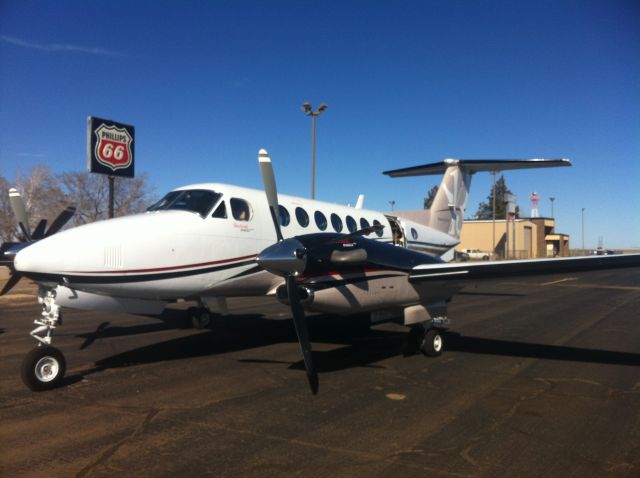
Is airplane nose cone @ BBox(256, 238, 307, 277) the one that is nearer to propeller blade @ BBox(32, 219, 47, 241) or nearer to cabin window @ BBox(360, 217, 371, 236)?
propeller blade @ BBox(32, 219, 47, 241)

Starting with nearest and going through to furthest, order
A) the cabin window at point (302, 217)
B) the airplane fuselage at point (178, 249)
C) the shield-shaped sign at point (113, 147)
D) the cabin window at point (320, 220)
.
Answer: the airplane fuselage at point (178, 249) < the cabin window at point (302, 217) < the cabin window at point (320, 220) < the shield-shaped sign at point (113, 147)

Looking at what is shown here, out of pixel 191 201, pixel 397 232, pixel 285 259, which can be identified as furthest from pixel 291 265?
pixel 397 232

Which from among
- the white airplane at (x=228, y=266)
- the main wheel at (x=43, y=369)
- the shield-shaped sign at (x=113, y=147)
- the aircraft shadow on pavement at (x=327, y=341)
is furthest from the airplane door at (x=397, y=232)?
the shield-shaped sign at (x=113, y=147)

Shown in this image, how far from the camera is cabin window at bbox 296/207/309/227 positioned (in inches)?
413

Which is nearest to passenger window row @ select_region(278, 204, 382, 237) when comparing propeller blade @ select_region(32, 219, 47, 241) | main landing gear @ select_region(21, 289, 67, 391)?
main landing gear @ select_region(21, 289, 67, 391)

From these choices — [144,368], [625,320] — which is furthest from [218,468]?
[625,320]

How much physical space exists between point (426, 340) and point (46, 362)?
607 cm

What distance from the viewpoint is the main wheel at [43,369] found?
620 cm

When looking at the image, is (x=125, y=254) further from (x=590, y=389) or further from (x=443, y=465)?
(x=590, y=389)

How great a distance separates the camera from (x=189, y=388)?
6402 millimetres

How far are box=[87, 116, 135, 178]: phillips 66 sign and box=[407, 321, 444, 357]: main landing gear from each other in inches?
747

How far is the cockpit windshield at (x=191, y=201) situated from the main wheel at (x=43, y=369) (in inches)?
121

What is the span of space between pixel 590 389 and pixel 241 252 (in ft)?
19.7

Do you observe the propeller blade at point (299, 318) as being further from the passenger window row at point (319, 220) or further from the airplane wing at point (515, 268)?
the passenger window row at point (319, 220)
